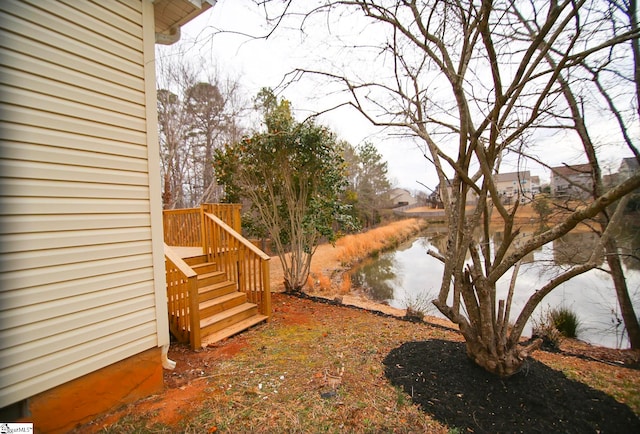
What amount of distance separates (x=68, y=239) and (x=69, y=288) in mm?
345

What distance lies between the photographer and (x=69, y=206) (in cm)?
182

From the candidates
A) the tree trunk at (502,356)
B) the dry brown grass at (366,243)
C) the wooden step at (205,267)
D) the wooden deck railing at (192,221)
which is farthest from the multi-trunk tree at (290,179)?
the dry brown grass at (366,243)

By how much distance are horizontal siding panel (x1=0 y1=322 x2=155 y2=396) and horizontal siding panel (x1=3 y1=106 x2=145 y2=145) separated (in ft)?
5.04

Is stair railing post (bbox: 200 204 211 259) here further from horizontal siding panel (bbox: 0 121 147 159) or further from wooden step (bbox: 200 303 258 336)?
horizontal siding panel (bbox: 0 121 147 159)

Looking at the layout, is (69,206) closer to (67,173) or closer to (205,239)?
(67,173)

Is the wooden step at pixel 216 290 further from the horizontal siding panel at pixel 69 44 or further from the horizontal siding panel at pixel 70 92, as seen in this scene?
the horizontal siding panel at pixel 69 44

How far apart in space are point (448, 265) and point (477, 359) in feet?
3.02

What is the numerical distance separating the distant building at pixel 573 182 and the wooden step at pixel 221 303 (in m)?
5.19

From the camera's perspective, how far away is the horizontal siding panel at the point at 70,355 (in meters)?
1.58

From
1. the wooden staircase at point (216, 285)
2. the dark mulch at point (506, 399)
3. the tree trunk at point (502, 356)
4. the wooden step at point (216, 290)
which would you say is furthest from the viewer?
the wooden step at point (216, 290)

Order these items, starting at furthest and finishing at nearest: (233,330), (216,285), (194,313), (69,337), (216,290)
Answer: (216,285), (216,290), (233,330), (194,313), (69,337)

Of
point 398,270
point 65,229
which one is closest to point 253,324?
point 65,229

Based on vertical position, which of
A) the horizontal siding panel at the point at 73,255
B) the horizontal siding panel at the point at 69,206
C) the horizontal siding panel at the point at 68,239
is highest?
the horizontal siding panel at the point at 69,206

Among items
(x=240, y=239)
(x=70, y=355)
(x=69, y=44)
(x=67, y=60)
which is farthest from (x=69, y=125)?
(x=240, y=239)
